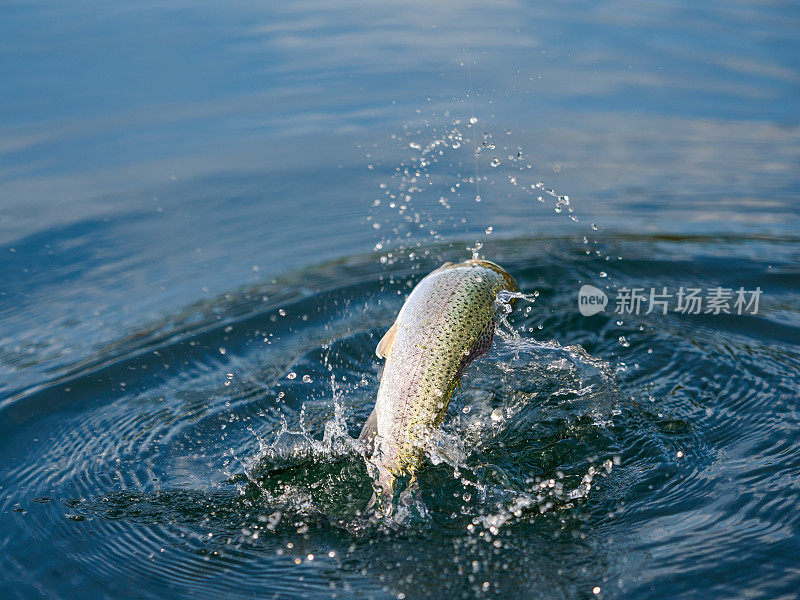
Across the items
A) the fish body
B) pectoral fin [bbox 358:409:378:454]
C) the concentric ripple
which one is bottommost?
the concentric ripple

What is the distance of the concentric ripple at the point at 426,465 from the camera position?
3904mm

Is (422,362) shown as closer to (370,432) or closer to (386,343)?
(386,343)

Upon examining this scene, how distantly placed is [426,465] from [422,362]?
783 mm

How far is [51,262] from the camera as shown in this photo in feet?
23.5

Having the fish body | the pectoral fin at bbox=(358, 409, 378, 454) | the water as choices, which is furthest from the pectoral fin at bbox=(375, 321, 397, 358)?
the water

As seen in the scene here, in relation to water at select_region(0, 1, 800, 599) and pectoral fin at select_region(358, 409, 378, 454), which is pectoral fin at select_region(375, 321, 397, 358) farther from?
water at select_region(0, 1, 800, 599)

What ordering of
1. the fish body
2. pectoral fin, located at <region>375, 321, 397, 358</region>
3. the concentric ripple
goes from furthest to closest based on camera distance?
pectoral fin, located at <region>375, 321, 397, 358</region>
the fish body
the concentric ripple

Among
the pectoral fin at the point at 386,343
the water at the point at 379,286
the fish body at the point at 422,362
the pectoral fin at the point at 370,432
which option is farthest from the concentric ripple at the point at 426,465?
the pectoral fin at the point at 386,343

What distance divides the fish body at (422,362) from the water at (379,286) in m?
0.22

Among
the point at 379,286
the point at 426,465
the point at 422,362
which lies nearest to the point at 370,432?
Result: the point at 422,362

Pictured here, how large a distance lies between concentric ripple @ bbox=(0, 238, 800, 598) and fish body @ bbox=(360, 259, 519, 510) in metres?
0.18

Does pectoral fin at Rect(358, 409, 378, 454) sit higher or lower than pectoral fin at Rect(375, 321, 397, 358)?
lower

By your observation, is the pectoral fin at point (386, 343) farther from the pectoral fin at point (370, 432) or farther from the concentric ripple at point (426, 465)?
the concentric ripple at point (426, 465)

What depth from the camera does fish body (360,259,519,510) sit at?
4.06 metres
